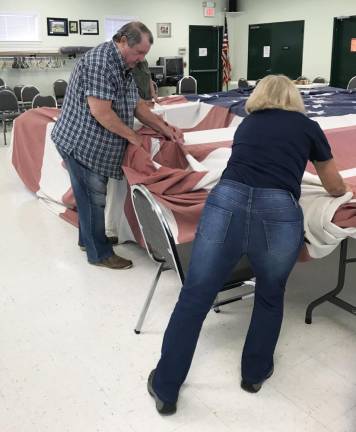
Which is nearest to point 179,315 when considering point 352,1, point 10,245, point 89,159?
point 89,159

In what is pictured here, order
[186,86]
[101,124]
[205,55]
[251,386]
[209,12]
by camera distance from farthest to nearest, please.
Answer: [205,55]
[209,12]
[186,86]
[101,124]
[251,386]

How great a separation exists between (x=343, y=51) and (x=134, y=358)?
8546 millimetres

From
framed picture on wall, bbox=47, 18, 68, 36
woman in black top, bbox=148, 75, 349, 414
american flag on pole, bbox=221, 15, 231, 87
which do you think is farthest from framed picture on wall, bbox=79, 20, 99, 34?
woman in black top, bbox=148, 75, 349, 414

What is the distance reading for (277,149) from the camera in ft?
5.36

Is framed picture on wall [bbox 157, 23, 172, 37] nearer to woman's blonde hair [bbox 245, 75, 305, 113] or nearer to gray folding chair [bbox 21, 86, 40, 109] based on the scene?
gray folding chair [bbox 21, 86, 40, 109]

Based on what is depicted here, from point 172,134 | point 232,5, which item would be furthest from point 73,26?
point 172,134

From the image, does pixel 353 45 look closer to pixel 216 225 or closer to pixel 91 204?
Answer: pixel 91 204

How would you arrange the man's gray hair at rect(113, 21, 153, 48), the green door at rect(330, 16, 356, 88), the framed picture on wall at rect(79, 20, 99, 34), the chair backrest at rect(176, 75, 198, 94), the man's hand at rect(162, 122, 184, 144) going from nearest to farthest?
the man's gray hair at rect(113, 21, 153, 48)
the man's hand at rect(162, 122, 184, 144)
the chair backrest at rect(176, 75, 198, 94)
the green door at rect(330, 16, 356, 88)
the framed picture on wall at rect(79, 20, 99, 34)

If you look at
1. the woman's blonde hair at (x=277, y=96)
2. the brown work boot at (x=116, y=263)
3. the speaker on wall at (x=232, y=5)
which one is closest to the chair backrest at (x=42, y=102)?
the brown work boot at (x=116, y=263)

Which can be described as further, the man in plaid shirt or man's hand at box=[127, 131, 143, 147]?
man's hand at box=[127, 131, 143, 147]

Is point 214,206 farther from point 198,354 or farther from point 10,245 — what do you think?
point 10,245

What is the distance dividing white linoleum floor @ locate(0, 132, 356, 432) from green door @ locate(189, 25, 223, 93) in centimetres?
865

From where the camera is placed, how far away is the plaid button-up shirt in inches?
95.7

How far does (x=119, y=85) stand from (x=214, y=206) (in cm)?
116
